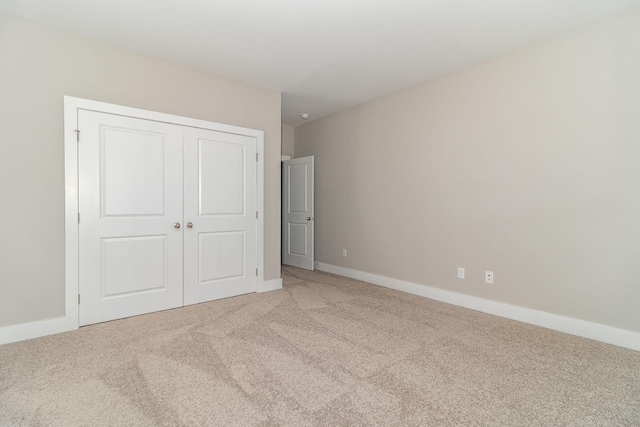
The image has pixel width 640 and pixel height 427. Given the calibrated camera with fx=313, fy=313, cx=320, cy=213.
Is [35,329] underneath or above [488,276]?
underneath

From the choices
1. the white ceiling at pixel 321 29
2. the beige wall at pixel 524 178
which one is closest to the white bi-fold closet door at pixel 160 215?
the white ceiling at pixel 321 29

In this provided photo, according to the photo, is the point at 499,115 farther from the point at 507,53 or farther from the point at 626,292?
the point at 626,292

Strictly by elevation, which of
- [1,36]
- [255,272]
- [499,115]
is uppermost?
[1,36]

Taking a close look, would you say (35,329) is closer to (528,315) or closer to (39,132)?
(39,132)

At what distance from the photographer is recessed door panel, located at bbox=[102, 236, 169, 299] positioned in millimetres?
2975

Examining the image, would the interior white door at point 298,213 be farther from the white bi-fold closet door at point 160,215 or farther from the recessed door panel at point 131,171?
the recessed door panel at point 131,171

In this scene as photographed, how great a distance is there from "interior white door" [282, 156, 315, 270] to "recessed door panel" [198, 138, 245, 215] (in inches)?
64.3

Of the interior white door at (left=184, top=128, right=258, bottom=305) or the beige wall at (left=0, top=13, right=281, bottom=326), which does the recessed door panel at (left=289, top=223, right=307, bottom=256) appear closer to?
the interior white door at (left=184, top=128, right=258, bottom=305)

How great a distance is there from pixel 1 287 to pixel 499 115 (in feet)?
15.6

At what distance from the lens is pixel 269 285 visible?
4105mm

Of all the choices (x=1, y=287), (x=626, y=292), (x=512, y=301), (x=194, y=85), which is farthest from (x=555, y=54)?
(x=1, y=287)

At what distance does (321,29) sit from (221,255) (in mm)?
2607

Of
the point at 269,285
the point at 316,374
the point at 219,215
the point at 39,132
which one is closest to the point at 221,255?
the point at 219,215

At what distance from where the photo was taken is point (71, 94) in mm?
2814
